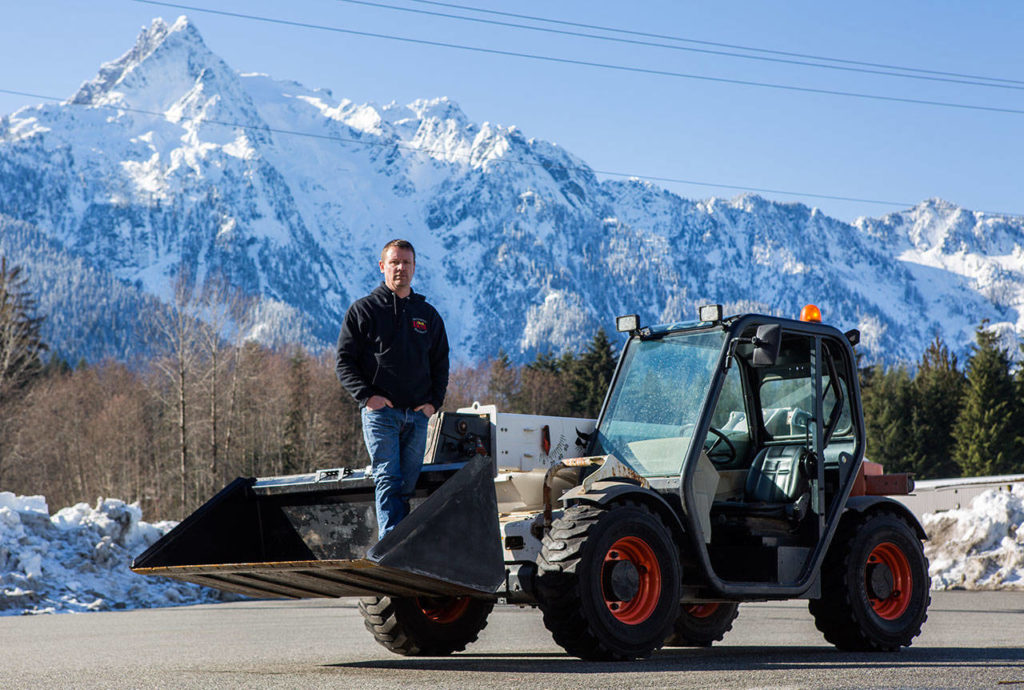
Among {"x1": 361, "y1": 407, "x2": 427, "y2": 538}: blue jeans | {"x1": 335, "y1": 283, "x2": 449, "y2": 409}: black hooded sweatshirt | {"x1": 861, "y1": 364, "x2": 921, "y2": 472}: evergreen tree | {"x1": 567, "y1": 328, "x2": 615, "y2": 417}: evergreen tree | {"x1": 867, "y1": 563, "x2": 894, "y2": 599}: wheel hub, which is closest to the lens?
{"x1": 361, "y1": 407, "x2": 427, "y2": 538}: blue jeans

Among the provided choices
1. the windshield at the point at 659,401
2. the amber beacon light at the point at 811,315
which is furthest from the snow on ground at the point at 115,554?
the amber beacon light at the point at 811,315

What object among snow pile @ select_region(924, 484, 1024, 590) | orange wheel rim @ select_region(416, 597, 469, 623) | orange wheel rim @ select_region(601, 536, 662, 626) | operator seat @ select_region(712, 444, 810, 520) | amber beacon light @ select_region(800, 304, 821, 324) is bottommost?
snow pile @ select_region(924, 484, 1024, 590)

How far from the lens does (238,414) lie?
5831 cm

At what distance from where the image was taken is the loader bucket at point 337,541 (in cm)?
719

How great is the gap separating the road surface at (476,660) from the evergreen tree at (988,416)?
5608 cm

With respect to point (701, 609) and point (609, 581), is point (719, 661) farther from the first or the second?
point (701, 609)

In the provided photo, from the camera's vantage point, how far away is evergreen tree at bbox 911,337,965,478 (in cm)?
7394

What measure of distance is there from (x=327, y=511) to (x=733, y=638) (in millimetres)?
4975

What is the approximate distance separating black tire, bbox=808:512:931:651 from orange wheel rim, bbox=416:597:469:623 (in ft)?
9.01

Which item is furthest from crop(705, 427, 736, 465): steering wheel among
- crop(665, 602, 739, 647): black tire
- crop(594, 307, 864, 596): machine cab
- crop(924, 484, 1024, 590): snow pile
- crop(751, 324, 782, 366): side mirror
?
crop(924, 484, 1024, 590): snow pile

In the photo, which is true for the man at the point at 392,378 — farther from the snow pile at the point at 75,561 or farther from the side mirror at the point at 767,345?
the snow pile at the point at 75,561

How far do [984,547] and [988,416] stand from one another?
47.4 metres

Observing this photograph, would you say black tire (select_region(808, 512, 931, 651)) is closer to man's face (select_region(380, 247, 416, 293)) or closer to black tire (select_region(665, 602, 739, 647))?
black tire (select_region(665, 602, 739, 647))

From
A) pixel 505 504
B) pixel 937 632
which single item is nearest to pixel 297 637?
pixel 505 504
